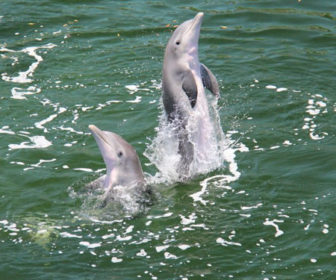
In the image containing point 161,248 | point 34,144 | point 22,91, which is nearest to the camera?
point 161,248

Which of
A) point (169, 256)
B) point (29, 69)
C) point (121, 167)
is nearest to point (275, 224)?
point (169, 256)

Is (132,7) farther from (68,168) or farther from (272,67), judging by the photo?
(68,168)

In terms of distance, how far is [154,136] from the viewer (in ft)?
42.1

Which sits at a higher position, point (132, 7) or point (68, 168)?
point (132, 7)

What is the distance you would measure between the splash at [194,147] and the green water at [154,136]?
0.66ft

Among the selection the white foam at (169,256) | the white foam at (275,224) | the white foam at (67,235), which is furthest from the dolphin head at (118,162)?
the white foam at (275,224)

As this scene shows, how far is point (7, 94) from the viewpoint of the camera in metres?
14.6

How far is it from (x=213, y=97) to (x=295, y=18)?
21.4 ft

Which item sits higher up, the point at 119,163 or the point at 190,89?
the point at 190,89

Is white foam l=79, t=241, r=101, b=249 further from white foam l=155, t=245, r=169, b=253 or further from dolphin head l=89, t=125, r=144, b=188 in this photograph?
dolphin head l=89, t=125, r=144, b=188

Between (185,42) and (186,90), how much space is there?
32.7 inches

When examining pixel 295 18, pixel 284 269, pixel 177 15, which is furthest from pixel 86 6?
pixel 284 269

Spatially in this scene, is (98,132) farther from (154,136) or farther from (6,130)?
(6,130)

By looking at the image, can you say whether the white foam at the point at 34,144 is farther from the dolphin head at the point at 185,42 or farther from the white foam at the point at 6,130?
the dolphin head at the point at 185,42
